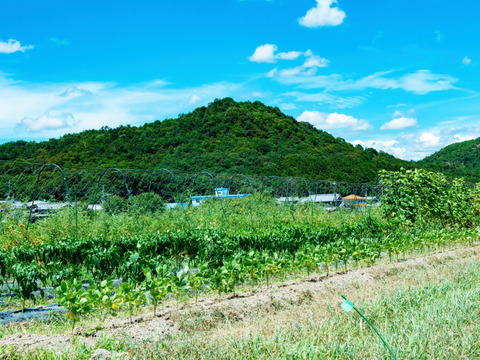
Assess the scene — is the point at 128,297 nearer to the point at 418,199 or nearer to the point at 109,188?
the point at 418,199

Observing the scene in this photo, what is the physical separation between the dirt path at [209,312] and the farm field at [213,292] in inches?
0.4

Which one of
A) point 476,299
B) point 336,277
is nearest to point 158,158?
point 336,277

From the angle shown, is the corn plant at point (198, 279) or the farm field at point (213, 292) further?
the corn plant at point (198, 279)

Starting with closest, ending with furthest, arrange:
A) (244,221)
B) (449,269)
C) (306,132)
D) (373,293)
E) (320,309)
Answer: (320,309), (373,293), (449,269), (244,221), (306,132)

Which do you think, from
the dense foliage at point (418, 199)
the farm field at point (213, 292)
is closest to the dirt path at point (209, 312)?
the farm field at point (213, 292)

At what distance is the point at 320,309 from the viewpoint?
3.24 m

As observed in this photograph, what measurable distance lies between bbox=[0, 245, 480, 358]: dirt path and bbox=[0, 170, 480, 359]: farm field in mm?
11

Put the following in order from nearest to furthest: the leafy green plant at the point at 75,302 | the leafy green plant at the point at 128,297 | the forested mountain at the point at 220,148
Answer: the leafy green plant at the point at 75,302, the leafy green plant at the point at 128,297, the forested mountain at the point at 220,148

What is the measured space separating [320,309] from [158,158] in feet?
60.8

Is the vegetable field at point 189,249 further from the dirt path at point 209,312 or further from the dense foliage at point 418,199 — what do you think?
the dirt path at point 209,312

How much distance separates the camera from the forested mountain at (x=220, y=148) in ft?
58.5

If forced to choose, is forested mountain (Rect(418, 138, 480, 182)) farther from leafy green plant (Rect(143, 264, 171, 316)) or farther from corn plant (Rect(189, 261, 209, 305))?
leafy green plant (Rect(143, 264, 171, 316))

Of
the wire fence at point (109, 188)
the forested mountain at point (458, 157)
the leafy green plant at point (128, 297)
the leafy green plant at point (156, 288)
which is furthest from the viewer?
the forested mountain at point (458, 157)

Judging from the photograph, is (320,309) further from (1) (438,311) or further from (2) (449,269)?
(2) (449,269)
